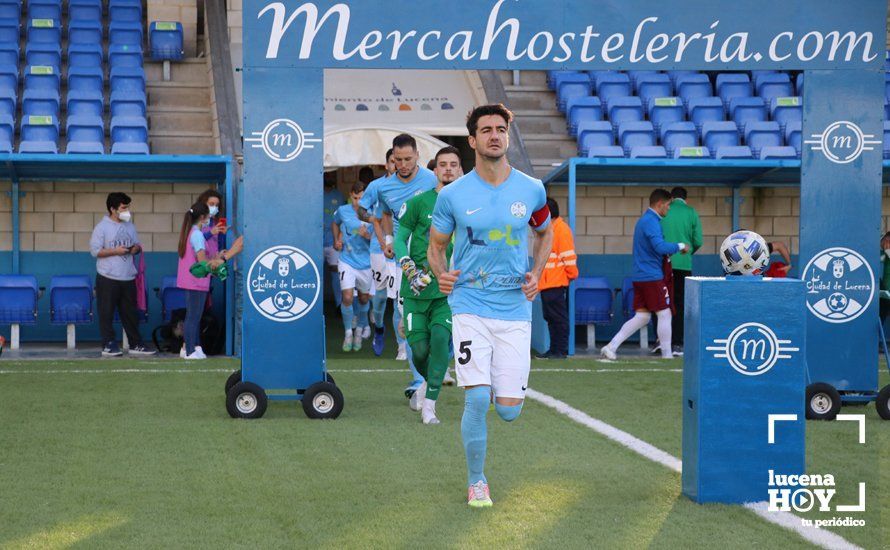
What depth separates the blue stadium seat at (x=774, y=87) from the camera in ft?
62.8

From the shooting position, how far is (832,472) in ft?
25.3

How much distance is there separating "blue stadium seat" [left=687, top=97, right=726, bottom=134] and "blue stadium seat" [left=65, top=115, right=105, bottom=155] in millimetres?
8261

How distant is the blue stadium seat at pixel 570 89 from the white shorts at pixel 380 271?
546 cm

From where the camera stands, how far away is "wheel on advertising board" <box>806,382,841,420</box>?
9992mm

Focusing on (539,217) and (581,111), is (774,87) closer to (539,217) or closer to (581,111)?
(581,111)

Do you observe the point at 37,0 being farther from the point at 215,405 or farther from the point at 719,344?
Answer: the point at 719,344

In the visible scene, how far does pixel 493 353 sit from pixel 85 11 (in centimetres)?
1474

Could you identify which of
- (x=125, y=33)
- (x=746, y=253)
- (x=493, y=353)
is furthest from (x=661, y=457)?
(x=125, y=33)

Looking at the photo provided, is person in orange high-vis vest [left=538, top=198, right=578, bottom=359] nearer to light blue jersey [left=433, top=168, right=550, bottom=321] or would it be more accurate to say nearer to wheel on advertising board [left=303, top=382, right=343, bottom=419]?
wheel on advertising board [left=303, top=382, right=343, bottom=419]

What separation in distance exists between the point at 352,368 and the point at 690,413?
7300 mm

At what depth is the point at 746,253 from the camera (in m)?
8.49

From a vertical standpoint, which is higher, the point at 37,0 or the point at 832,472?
the point at 37,0

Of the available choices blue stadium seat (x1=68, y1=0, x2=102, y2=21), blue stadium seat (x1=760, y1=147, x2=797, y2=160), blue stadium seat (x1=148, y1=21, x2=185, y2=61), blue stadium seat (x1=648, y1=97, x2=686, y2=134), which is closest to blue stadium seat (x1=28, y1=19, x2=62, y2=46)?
blue stadium seat (x1=68, y1=0, x2=102, y2=21)

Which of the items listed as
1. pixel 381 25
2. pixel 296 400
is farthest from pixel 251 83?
pixel 296 400
